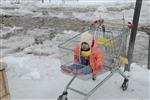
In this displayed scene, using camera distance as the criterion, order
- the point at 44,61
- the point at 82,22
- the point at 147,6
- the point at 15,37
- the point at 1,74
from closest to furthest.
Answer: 1. the point at 1,74
2. the point at 44,61
3. the point at 15,37
4. the point at 82,22
5. the point at 147,6

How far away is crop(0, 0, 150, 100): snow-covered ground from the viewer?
6.16m

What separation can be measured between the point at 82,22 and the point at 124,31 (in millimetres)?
6308

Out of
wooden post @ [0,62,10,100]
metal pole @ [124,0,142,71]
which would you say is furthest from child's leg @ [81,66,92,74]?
metal pole @ [124,0,142,71]

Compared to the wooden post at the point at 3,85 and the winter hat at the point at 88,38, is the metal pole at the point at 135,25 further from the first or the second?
the wooden post at the point at 3,85

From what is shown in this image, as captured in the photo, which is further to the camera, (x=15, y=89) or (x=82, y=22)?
(x=82, y=22)

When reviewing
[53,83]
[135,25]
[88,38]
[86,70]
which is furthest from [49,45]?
[86,70]

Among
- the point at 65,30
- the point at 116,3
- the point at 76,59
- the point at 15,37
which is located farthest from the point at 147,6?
the point at 76,59

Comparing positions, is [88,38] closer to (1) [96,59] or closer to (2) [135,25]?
(1) [96,59]

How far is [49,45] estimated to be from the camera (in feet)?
30.5

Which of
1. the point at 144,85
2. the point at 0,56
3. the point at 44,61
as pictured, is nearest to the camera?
the point at 144,85

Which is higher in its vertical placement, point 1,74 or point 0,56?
point 1,74

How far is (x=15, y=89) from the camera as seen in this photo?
632cm

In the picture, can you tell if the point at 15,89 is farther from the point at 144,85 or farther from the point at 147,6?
the point at 147,6

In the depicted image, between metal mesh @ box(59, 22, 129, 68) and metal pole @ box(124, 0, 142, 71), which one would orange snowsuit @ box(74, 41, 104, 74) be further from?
metal pole @ box(124, 0, 142, 71)
